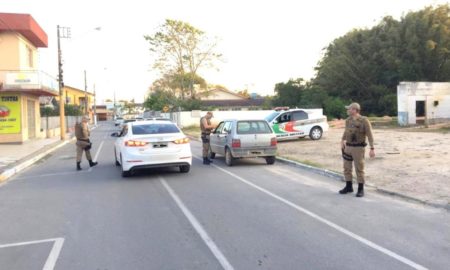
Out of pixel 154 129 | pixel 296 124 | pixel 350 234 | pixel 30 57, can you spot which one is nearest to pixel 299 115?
pixel 296 124

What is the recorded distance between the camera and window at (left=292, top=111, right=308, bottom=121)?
78.1ft

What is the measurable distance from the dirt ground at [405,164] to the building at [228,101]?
6069 cm

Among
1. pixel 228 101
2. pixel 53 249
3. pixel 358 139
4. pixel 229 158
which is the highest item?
pixel 228 101

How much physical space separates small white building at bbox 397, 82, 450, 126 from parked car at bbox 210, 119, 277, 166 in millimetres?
21966

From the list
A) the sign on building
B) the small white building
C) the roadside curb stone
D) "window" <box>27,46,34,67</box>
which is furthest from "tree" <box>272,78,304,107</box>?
the roadside curb stone

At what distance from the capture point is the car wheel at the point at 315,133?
2398 cm

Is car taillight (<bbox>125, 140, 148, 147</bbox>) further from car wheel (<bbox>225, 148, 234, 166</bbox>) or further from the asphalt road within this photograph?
car wheel (<bbox>225, 148, 234, 166</bbox>)

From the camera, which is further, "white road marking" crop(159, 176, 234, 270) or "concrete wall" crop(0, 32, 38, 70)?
"concrete wall" crop(0, 32, 38, 70)

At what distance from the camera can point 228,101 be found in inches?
3494

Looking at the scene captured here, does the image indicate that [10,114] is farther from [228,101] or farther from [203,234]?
[228,101]

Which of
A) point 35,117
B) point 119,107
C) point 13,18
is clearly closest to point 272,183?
point 13,18

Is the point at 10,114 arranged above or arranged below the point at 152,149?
above

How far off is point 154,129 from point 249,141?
3.22 m

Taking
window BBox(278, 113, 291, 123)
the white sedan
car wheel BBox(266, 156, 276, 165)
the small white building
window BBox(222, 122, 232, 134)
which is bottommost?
car wheel BBox(266, 156, 276, 165)
